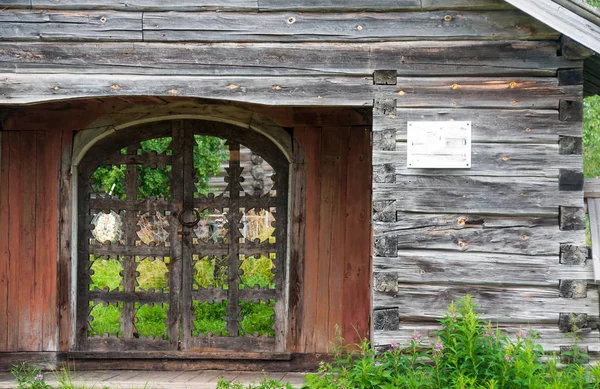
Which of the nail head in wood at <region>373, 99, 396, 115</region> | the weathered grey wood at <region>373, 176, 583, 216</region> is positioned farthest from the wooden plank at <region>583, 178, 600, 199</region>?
the nail head in wood at <region>373, 99, 396, 115</region>

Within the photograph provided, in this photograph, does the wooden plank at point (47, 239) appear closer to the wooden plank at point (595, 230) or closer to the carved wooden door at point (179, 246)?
the carved wooden door at point (179, 246)

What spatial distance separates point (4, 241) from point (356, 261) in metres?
3.43

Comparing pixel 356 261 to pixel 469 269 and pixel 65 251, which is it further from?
pixel 65 251

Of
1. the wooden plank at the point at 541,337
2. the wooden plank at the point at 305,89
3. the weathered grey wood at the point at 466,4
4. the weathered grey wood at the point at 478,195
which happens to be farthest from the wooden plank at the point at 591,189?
the weathered grey wood at the point at 466,4

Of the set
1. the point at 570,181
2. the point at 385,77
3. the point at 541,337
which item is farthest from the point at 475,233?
the point at 385,77

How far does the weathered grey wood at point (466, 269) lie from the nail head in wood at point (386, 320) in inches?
6.3

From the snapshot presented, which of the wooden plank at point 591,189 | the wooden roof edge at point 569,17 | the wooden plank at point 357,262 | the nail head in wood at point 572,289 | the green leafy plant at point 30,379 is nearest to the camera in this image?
the wooden roof edge at point 569,17

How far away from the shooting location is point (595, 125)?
57.6 feet

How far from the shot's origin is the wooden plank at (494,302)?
556cm

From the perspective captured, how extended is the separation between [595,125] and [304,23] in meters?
13.9

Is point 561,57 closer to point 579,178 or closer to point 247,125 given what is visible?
point 579,178

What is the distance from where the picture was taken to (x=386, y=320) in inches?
220

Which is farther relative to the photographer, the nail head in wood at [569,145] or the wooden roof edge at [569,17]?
the nail head in wood at [569,145]

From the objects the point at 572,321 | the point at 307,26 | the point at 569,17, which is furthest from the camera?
the point at 307,26
